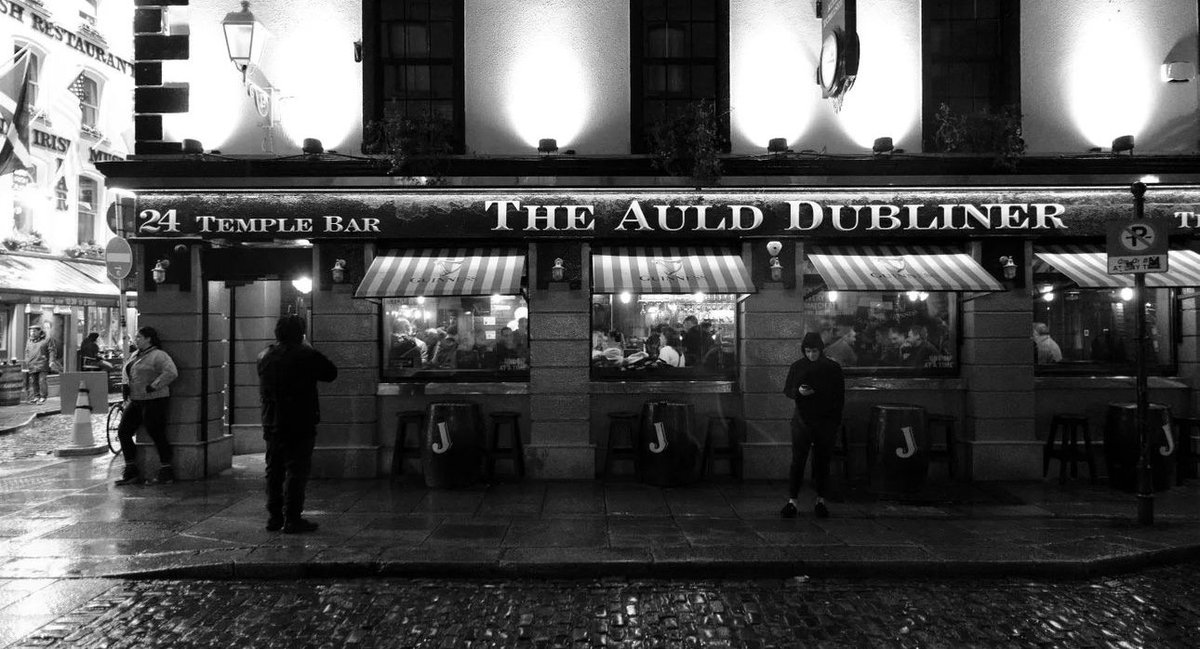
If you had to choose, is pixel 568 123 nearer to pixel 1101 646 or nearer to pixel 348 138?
pixel 348 138

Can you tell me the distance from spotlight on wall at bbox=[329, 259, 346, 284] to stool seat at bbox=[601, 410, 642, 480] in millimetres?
4268

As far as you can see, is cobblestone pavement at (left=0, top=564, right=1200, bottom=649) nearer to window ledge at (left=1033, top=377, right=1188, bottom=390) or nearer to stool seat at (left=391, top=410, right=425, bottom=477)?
stool seat at (left=391, top=410, right=425, bottom=477)

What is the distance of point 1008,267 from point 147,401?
40.0 feet

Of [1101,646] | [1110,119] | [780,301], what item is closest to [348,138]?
[780,301]

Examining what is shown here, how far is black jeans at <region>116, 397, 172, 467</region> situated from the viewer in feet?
34.6

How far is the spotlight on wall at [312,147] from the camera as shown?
1077cm

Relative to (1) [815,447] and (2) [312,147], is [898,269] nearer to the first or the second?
(1) [815,447]

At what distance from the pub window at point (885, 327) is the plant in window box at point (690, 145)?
105 inches

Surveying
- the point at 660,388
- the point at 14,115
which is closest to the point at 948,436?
the point at 660,388

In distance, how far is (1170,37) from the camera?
11438mm

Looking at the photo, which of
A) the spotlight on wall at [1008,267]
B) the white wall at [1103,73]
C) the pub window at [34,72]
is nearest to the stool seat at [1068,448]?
the spotlight on wall at [1008,267]

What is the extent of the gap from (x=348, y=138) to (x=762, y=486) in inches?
305

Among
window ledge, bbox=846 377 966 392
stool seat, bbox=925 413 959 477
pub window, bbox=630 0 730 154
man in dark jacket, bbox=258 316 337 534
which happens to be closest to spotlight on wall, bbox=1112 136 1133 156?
window ledge, bbox=846 377 966 392

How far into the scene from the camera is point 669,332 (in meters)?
11.5
